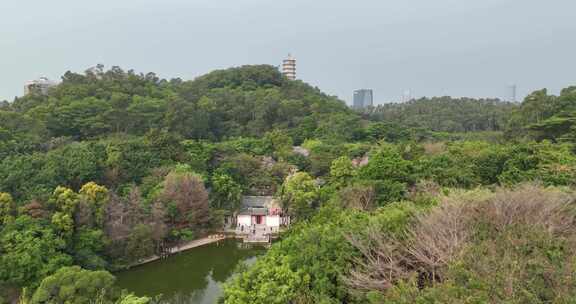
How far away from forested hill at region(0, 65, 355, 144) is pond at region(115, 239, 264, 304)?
36.2 ft

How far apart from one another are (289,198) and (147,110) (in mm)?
15118

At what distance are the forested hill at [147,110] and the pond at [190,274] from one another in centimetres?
1103

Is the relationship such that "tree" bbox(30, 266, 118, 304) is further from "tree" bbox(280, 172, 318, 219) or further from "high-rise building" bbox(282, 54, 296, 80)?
"high-rise building" bbox(282, 54, 296, 80)

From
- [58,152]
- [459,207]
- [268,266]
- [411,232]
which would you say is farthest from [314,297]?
[58,152]

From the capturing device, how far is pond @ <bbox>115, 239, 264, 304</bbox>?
12.2 meters

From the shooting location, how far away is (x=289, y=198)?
59.2 feet

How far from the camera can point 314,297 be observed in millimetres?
6664

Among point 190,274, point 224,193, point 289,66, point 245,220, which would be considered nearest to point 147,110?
point 224,193

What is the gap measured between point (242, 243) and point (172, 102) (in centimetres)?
1552

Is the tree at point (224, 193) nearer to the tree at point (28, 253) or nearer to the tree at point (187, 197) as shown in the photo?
the tree at point (187, 197)

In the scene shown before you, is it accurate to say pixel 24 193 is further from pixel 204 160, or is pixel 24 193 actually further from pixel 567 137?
pixel 567 137

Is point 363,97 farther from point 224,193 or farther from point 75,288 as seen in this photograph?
point 75,288

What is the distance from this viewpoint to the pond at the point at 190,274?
12.2m

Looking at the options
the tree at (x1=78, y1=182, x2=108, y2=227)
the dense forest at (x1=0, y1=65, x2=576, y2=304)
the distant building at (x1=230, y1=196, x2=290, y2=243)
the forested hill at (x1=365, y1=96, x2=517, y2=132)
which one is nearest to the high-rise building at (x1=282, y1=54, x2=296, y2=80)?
the forested hill at (x1=365, y1=96, x2=517, y2=132)
